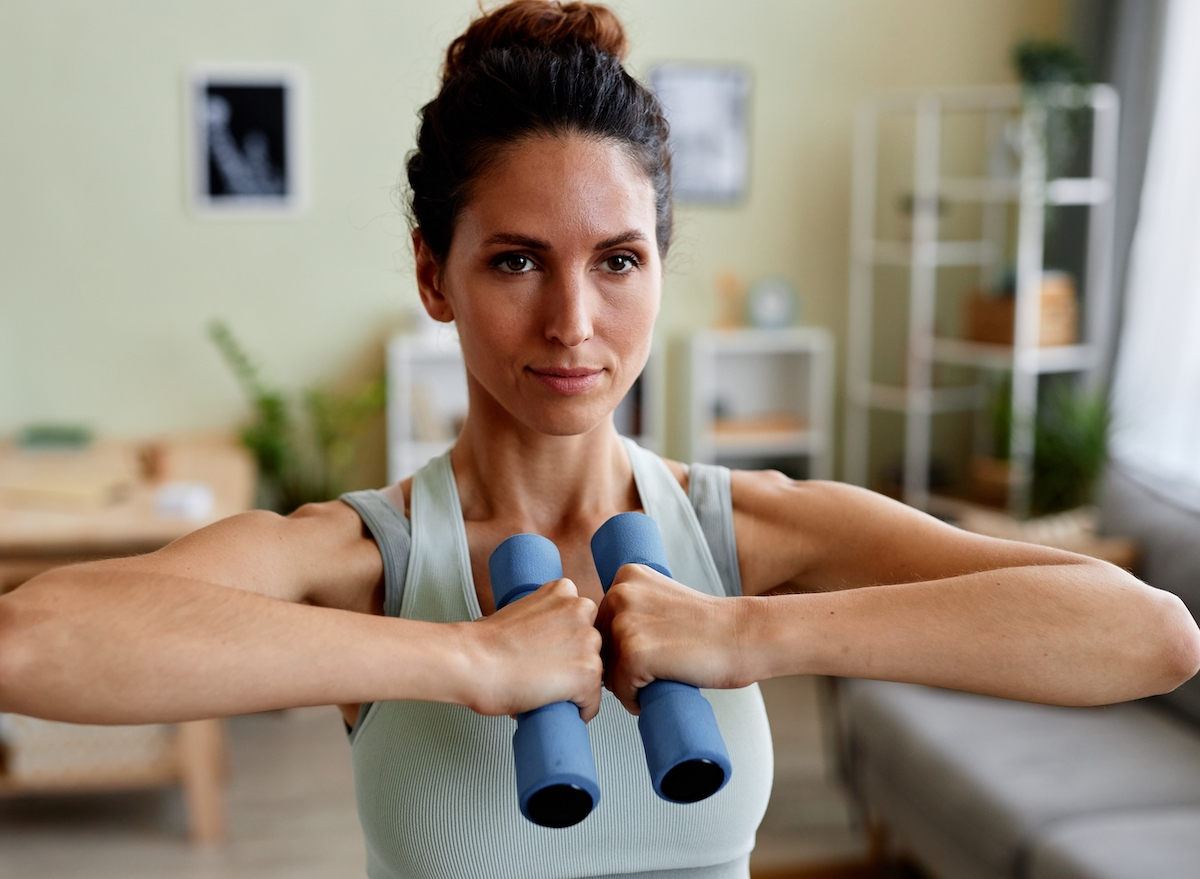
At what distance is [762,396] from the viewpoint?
15.4 ft

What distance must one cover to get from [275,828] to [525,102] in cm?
261

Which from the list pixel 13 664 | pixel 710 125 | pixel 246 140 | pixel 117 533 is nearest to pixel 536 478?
pixel 13 664

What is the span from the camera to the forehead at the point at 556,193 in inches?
41.3

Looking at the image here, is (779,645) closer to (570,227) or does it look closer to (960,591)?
(960,591)

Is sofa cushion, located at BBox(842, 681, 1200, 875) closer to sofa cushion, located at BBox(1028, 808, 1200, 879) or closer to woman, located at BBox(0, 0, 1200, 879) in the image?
sofa cushion, located at BBox(1028, 808, 1200, 879)

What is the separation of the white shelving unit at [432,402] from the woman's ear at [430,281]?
266 centimetres

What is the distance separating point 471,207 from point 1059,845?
5.76ft

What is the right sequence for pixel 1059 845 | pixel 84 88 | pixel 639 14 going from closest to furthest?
pixel 1059 845 → pixel 84 88 → pixel 639 14

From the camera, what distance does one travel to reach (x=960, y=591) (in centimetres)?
104

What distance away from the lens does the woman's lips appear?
106 cm

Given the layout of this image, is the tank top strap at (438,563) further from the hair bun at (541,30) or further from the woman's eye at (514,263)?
the hair bun at (541,30)

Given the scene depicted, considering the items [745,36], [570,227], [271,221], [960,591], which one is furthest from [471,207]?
[745,36]

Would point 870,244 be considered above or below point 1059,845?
above

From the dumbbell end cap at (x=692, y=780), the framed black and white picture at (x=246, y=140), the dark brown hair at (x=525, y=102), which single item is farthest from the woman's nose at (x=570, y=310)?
the framed black and white picture at (x=246, y=140)
